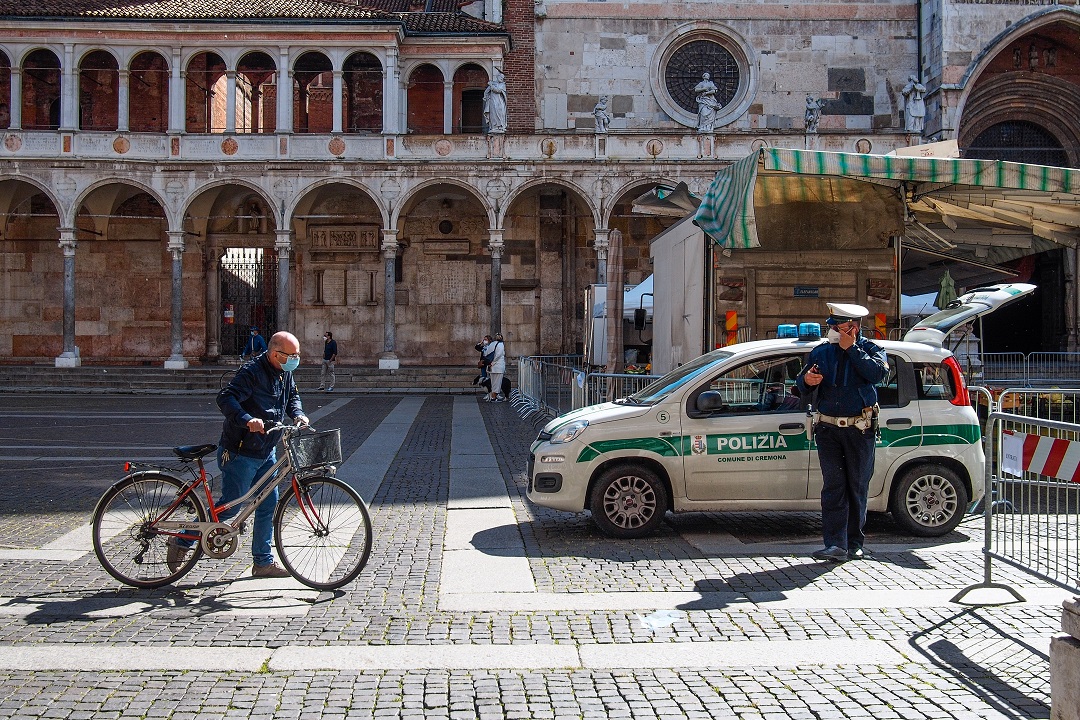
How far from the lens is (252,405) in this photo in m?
6.10

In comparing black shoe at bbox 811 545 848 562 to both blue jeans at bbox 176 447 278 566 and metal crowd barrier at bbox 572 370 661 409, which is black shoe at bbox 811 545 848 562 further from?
metal crowd barrier at bbox 572 370 661 409

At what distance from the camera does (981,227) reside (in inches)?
518

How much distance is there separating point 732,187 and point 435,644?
725 cm

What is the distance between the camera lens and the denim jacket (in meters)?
5.92

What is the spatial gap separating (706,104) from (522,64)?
22.5 ft

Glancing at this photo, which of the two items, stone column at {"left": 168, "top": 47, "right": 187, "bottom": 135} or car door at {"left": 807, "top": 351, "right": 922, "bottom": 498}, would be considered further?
stone column at {"left": 168, "top": 47, "right": 187, "bottom": 135}

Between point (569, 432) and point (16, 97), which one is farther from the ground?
point (16, 97)

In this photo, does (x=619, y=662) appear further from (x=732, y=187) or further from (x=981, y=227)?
(x=981, y=227)

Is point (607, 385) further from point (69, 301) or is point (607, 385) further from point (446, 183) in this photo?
point (69, 301)

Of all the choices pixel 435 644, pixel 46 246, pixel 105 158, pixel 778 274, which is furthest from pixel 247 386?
pixel 46 246

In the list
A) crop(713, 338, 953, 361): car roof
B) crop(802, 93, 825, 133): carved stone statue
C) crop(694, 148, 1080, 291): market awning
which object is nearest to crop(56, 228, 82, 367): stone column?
crop(802, 93, 825, 133): carved stone statue

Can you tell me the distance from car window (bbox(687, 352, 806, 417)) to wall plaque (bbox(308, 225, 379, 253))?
25.2 m

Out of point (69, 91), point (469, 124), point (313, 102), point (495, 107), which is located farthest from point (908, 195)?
point (69, 91)

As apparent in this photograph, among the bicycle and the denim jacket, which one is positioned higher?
the denim jacket
